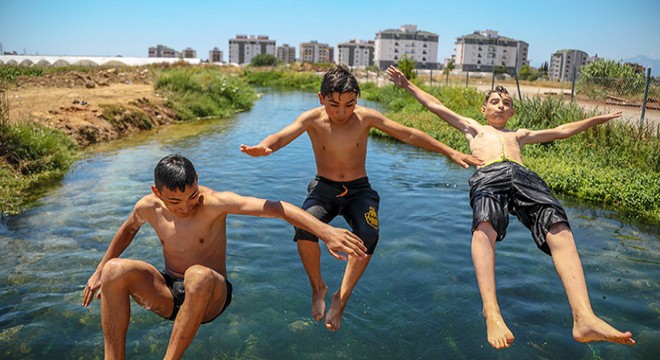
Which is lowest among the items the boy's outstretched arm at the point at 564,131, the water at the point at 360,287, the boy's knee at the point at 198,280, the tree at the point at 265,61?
the water at the point at 360,287

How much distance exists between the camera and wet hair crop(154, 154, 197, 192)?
3.77 metres

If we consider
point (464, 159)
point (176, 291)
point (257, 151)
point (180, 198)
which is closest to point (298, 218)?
point (257, 151)

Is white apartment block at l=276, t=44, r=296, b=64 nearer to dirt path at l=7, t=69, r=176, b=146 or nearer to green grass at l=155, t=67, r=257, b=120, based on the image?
green grass at l=155, t=67, r=257, b=120

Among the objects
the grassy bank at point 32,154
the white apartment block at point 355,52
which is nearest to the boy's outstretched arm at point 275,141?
the grassy bank at point 32,154

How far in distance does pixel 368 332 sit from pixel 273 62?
327 ft

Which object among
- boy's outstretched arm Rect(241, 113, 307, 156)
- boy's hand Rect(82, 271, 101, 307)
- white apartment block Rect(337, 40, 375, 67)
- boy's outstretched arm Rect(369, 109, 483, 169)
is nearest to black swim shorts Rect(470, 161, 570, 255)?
boy's outstretched arm Rect(369, 109, 483, 169)

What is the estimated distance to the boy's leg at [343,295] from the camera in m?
4.76

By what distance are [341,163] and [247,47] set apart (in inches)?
7109

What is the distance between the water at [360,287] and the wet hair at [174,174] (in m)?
1.95

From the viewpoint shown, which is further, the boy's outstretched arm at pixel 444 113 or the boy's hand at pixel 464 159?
the boy's outstretched arm at pixel 444 113

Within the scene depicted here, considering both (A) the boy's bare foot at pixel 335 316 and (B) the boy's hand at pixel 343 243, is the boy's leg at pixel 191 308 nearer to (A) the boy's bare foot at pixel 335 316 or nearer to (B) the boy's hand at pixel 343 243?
(B) the boy's hand at pixel 343 243

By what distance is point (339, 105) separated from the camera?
4930 mm

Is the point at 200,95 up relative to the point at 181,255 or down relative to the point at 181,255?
up

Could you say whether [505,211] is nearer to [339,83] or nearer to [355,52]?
[339,83]
